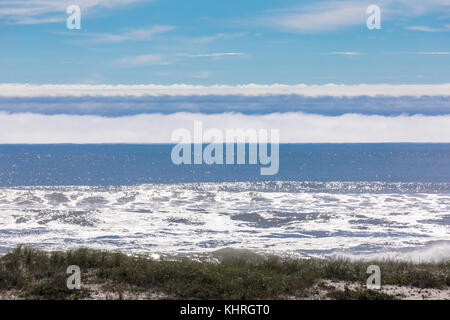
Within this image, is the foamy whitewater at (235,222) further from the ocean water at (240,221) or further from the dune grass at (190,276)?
the dune grass at (190,276)

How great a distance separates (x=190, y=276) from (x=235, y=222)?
22462 mm

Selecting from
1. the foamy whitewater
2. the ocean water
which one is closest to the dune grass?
the foamy whitewater

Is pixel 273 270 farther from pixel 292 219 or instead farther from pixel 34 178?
pixel 34 178

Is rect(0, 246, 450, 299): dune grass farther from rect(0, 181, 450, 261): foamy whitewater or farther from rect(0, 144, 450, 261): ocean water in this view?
rect(0, 144, 450, 261): ocean water

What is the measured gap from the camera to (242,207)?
149ft

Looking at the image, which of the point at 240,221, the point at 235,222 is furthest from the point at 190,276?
the point at 240,221

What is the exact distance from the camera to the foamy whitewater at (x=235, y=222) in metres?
28.5

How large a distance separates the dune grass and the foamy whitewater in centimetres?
784

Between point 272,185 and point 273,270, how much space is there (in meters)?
55.1

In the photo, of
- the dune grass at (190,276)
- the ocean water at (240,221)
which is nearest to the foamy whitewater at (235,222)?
the ocean water at (240,221)

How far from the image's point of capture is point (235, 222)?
37.3 m

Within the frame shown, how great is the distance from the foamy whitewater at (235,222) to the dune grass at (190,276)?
784 cm

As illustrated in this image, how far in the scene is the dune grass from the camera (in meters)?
→ 13.8
